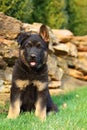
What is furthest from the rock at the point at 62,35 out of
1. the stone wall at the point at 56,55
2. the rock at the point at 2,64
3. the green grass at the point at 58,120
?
the green grass at the point at 58,120

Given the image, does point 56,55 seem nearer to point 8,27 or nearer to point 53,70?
point 53,70

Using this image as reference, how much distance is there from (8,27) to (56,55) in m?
3.93

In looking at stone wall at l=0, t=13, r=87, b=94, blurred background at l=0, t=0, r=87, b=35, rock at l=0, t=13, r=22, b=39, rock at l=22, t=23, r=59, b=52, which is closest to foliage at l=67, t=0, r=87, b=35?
blurred background at l=0, t=0, r=87, b=35

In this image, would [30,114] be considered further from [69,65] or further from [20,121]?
[69,65]

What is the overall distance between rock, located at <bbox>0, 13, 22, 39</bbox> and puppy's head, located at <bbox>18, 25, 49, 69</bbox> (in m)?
2.50

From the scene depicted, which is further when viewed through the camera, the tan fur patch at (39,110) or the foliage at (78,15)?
the foliage at (78,15)

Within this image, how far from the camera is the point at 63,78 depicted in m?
13.4

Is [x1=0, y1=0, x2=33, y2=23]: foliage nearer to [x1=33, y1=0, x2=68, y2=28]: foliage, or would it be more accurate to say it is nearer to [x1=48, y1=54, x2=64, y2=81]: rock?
[x1=48, y1=54, x2=64, y2=81]: rock

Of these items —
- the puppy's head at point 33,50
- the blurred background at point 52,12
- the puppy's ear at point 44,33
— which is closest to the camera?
the puppy's head at point 33,50

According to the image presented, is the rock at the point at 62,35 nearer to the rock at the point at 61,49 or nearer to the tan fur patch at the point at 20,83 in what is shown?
the rock at the point at 61,49

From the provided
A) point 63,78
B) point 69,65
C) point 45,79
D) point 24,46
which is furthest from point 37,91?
point 69,65

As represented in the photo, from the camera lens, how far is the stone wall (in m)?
9.92

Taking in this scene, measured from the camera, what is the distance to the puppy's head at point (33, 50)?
7219 mm

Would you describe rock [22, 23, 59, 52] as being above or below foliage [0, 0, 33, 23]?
below
